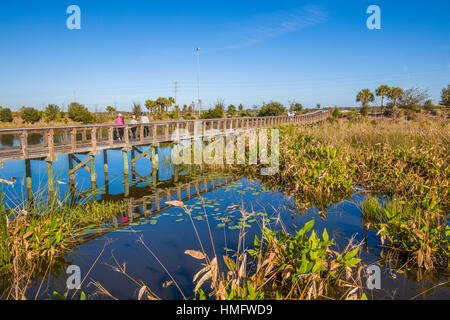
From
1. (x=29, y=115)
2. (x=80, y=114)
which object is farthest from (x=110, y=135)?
(x=29, y=115)

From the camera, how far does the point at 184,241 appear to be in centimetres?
585

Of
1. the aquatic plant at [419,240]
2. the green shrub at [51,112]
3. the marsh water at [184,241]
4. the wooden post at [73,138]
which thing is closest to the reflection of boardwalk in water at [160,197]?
the marsh water at [184,241]

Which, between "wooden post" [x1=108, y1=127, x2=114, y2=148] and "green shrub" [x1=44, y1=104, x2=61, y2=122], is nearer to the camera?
"wooden post" [x1=108, y1=127, x2=114, y2=148]

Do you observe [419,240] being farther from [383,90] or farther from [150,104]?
[150,104]

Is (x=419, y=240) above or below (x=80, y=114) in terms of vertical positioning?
below

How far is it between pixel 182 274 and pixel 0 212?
3069 millimetres

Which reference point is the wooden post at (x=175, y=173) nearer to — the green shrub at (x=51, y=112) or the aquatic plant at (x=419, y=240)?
the aquatic plant at (x=419, y=240)

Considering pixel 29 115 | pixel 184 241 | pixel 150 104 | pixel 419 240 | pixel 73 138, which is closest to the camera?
pixel 419 240

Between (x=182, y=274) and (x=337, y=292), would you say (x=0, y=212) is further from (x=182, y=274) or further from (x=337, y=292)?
(x=337, y=292)

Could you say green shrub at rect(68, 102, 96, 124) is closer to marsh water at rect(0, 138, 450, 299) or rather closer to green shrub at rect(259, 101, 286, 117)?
green shrub at rect(259, 101, 286, 117)

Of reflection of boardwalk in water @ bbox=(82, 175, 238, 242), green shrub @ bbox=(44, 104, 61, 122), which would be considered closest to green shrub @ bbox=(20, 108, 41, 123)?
green shrub @ bbox=(44, 104, 61, 122)

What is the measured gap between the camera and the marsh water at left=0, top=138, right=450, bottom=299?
4066 mm
